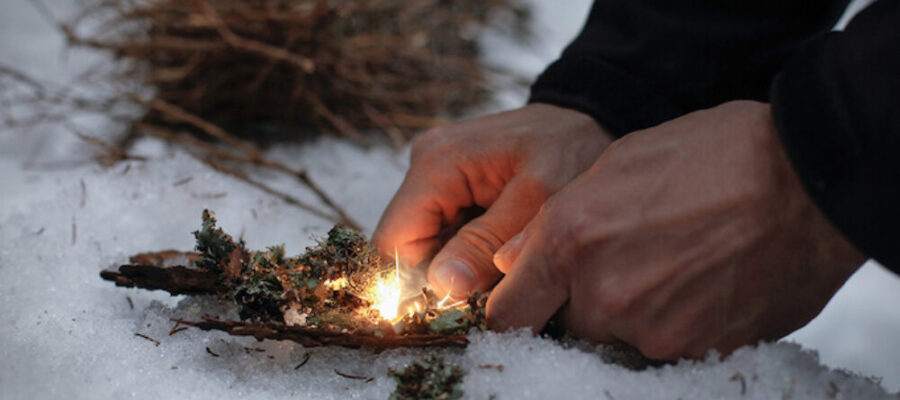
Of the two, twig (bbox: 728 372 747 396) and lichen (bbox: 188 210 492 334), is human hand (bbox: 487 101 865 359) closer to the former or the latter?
twig (bbox: 728 372 747 396)

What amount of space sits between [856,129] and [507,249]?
666 millimetres

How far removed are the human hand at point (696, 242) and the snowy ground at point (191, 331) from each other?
71 millimetres

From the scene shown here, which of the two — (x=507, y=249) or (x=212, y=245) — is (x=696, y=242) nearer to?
(x=507, y=249)

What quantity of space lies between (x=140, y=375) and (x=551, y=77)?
1.24 meters

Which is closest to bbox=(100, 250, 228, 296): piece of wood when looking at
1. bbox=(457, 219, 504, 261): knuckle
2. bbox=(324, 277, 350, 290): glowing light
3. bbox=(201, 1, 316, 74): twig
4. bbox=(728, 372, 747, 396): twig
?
bbox=(324, 277, 350, 290): glowing light

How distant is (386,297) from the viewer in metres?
1.33

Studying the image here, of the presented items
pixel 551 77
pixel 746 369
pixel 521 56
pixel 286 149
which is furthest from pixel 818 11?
pixel 521 56

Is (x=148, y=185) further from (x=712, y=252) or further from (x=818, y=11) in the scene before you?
(x=818, y=11)

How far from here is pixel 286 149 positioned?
2.57 metres

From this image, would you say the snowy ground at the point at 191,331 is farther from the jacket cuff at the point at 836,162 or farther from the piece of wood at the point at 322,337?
the jacket cuff at the point at 836,162

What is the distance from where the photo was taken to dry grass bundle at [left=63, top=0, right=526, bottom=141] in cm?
245

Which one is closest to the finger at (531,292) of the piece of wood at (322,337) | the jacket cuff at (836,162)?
the piece of wood at (322,337)

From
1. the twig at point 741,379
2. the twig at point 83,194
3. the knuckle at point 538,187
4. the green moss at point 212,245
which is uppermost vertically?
the twig at point 83,194

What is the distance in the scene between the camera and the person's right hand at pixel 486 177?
1500 mm
